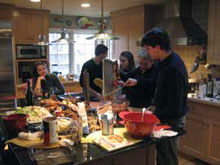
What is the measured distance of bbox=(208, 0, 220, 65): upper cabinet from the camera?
126 inches

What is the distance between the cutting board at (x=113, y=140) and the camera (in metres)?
1.46

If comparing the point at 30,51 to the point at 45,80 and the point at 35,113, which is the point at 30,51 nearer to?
the point at 45,80

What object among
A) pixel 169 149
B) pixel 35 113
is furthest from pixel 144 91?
pixel 35 113

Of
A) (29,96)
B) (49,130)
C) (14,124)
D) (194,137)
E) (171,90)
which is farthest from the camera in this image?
(194,137)

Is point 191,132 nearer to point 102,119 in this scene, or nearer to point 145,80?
point 145,80

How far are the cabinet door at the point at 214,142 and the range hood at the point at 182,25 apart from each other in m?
1.16

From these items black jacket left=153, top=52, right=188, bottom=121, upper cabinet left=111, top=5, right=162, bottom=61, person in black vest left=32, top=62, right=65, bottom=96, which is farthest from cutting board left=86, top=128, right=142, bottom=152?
upper cabinet left=111, top=5, right=162, bottom=61

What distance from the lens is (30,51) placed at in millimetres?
4809

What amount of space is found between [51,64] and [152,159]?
15.0ft

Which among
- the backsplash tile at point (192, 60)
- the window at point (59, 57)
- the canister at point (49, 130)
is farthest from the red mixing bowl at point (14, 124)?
the window at point (59, 57)

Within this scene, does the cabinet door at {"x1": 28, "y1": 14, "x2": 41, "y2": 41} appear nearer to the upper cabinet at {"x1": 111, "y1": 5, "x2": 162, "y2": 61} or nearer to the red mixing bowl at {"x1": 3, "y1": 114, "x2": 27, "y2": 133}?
the upper cabinet at {"x1": 111, "y1": 5, "x2": 162, "y2": 61}

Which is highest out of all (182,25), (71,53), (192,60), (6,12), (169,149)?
(6,12)

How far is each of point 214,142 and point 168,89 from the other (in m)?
1.59

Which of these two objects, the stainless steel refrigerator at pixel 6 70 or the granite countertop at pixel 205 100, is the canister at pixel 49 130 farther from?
the stainless steel refrigerator at pixel 6 70
